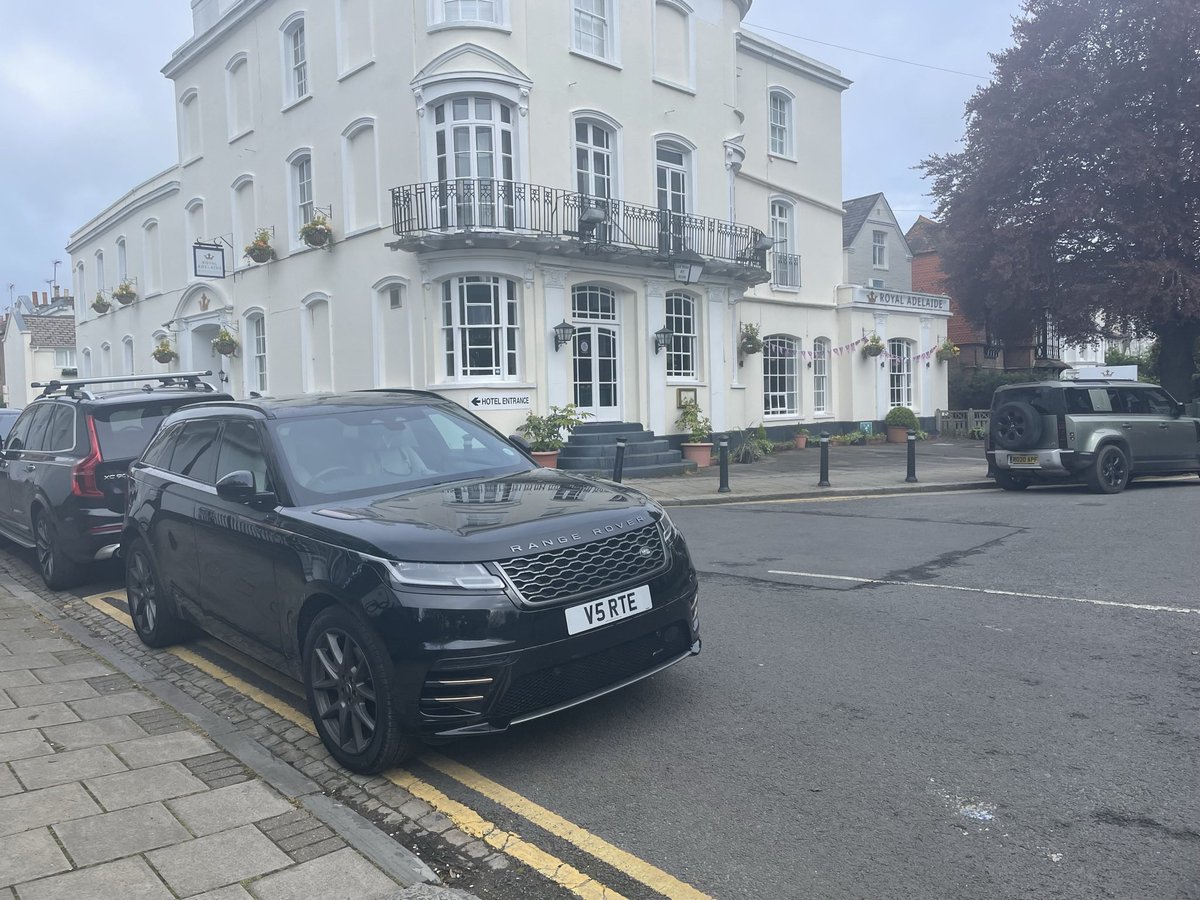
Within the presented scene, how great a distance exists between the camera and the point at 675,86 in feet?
68.6

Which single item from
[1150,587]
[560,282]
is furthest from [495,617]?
[560,282]

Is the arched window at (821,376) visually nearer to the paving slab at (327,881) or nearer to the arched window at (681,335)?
the arched window at (681,335)

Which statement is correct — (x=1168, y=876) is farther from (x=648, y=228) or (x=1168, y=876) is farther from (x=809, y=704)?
(x=648, y=228)

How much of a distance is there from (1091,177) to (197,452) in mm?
24526

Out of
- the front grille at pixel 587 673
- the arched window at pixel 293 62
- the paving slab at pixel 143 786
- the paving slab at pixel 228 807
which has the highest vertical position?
the arched window at pixel 293 62

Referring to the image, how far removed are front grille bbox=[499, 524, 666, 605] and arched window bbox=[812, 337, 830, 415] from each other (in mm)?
22844

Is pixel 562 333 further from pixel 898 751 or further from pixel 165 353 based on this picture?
pixel 165 353

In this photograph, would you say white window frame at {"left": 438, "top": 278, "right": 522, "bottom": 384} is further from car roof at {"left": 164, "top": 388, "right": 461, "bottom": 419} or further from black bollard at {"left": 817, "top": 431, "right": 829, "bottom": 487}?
car roof at {"left": 164, "top": 388, "right": 461, "bottom": 419}

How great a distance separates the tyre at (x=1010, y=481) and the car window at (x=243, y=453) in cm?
1255

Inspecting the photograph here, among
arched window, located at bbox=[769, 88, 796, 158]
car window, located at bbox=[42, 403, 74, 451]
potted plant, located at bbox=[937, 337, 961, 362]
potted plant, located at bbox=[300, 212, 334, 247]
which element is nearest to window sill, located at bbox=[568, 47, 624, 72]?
potted plant, located at bbox=[300, 212, 334, 247]

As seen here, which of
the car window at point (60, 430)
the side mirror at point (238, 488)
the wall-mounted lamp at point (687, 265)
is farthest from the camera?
the wall-mounted lamp at point (687, 265)

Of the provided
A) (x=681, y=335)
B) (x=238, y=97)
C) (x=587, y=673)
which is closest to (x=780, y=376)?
(x=681, y=335)

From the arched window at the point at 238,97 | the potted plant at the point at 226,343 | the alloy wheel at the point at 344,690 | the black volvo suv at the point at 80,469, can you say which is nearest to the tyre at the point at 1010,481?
the black volvo suv at the point at 80,469

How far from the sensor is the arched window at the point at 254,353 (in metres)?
24.6
